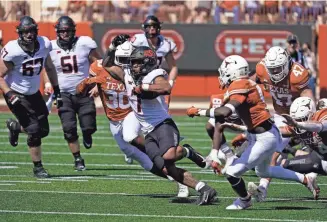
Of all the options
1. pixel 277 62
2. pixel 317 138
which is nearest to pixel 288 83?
pixel 277 62

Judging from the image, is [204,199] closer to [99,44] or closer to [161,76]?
[161,76]

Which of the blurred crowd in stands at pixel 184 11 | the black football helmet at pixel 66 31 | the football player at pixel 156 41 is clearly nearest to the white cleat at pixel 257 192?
the football player at pixel 156 41

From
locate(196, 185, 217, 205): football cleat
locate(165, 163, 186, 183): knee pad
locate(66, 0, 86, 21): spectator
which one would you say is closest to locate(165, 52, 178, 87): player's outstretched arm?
locate(165, 163, 186, 183): knee pad

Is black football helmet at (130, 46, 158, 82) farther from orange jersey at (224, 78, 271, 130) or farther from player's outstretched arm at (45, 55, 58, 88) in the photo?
player's outstretched arm at (45, 55, 58, 88)

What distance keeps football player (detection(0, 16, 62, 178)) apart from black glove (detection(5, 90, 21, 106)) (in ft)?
0.46

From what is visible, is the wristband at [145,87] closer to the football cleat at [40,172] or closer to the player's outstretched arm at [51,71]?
the football cleat at [40,172]

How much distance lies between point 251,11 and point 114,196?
13194 millimetres

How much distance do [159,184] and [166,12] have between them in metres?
12.3

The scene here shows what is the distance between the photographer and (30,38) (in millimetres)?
10789

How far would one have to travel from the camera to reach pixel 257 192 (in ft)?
29.3

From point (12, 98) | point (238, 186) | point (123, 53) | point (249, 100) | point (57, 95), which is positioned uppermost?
point (123, 53)

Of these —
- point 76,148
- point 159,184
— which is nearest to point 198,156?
point 159,184

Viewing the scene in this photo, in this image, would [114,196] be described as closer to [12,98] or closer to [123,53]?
[123,53]

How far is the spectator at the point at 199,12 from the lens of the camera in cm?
2216
